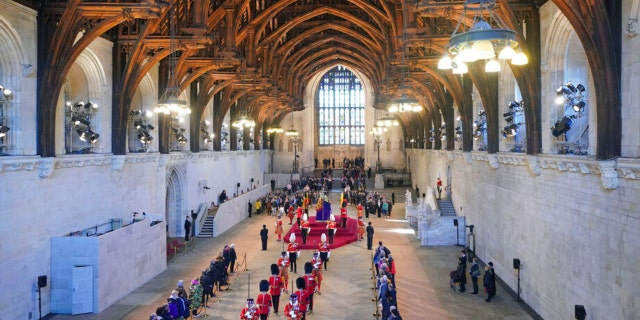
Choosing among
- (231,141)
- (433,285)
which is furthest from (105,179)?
(231,141)

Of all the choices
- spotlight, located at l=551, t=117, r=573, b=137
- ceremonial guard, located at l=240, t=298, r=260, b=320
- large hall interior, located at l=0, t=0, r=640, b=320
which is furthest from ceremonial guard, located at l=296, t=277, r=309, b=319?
spotlight, located at l=551, t=117, r=573, b=137

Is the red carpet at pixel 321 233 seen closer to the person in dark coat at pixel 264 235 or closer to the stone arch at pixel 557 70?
the person in dark coat at pixel 264 235

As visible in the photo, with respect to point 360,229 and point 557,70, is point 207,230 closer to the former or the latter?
point 360,229

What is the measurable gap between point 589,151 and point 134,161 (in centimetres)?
1469

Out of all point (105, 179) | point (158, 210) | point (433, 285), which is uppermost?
point (105, 179)

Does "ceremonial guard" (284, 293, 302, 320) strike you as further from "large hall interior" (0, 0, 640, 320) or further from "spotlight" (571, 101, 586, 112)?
"spotlight" (571, 101, 586, 112)

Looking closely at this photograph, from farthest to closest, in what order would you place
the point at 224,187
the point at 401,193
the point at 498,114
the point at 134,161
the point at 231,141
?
the point at 401,193
the point at 231,141
the point at 224,187
the point at 134,161
the point at 498,114

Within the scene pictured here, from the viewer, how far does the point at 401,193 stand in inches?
1690

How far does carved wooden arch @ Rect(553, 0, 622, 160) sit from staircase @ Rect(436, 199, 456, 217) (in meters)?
16.9

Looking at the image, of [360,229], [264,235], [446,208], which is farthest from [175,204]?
[446,208]

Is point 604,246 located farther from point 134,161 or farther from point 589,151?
point 134,161

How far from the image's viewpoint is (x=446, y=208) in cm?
2611

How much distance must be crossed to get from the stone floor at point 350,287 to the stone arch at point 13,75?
4.79 m

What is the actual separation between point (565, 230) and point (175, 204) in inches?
733
